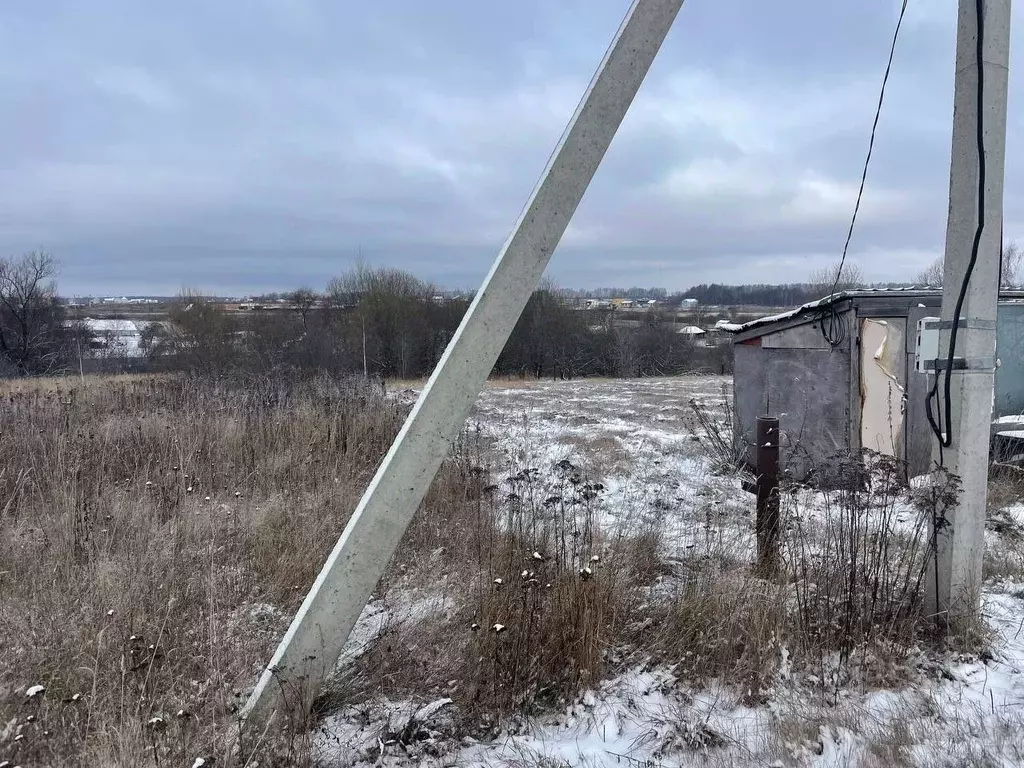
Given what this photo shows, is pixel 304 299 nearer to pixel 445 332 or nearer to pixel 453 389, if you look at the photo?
pixel 445 332

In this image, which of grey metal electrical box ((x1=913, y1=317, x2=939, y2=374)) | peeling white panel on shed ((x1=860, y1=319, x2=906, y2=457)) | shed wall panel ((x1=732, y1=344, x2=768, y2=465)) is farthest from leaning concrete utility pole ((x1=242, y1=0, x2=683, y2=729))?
shed wall panel ((x1=732, y1=344, x2=768, y2=465))

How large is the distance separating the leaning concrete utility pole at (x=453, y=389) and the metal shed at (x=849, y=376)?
16.1 ft

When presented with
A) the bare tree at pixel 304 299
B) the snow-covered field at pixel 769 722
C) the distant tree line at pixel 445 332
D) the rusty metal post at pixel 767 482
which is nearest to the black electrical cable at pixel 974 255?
the rusty metal post at pixel 767 482

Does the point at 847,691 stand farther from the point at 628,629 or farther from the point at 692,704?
the point at 628,629

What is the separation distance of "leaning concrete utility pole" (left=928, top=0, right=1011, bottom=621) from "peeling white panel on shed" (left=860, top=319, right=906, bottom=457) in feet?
12.9

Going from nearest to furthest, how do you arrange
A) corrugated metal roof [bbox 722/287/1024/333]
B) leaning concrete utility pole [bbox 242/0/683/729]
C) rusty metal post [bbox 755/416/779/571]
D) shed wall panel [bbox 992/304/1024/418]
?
Answer: leaning concrete utility pole [bbox 242/0/683/729] → rusty metal post [bbox 755/416/779/571] → corrugated metal roof [bbox 722/287/1024/333] → shed wall panel [bbox 992/304/1024/418]

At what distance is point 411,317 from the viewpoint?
38.6m

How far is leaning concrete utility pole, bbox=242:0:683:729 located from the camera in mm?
2168

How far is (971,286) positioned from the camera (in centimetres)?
290

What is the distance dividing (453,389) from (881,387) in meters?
6.17

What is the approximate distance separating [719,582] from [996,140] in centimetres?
253

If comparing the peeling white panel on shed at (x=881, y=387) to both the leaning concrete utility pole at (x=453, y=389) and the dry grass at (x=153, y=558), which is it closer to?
the dry grass at (x=153, y=558)

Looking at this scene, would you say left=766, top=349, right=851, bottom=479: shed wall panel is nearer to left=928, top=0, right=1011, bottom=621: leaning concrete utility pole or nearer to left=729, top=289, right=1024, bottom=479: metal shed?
left=729, top=289, right=1024, bottom=479: metal shed

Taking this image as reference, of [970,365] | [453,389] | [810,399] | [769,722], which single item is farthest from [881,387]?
[453,389]
